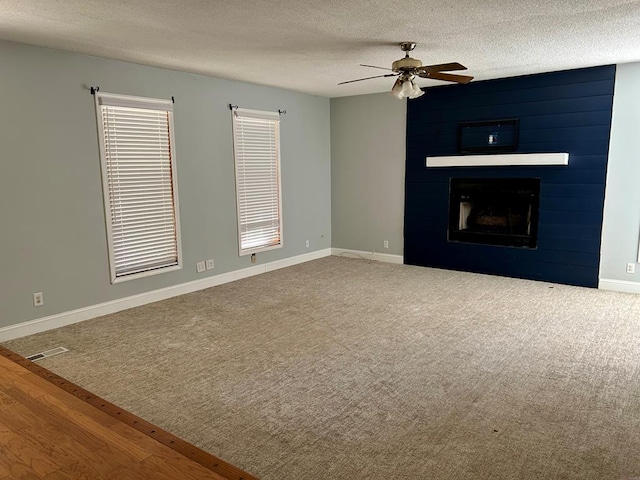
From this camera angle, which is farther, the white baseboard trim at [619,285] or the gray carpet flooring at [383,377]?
the white baseboard trim at [619,285]

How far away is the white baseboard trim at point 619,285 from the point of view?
5.14 m

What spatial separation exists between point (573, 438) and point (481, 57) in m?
3.56

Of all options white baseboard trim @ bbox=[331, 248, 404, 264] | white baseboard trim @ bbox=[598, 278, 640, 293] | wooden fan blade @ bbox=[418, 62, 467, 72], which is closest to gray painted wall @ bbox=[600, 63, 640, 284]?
white baseboard trim @ bbox=[598, 278, 640, 293]

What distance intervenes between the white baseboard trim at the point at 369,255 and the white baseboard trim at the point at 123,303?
1.00 meters

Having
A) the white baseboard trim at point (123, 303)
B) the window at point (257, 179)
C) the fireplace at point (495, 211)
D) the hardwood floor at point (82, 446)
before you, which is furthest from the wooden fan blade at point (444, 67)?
the white baseboard trim at point (123, 303)

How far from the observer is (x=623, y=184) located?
5.10 meters

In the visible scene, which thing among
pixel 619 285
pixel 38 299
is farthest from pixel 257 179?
pixel 619 285

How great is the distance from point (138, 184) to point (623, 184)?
17.2ft

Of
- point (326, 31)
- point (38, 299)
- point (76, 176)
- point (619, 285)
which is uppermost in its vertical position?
point (326, 31)

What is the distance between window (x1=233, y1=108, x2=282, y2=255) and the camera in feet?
19.3

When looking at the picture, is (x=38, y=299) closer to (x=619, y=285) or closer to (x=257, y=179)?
(x=257, y=179)

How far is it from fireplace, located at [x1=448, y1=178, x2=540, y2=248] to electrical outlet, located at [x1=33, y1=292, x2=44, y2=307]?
4.86 meters

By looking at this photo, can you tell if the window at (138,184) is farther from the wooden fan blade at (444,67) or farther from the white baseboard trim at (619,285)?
the white baseboard trim at (619,285)

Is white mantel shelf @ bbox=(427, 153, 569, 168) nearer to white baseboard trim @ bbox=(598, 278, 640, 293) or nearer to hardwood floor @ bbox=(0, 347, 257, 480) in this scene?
white baseboard trim @ bbox=(598, 278, 640, 293)
